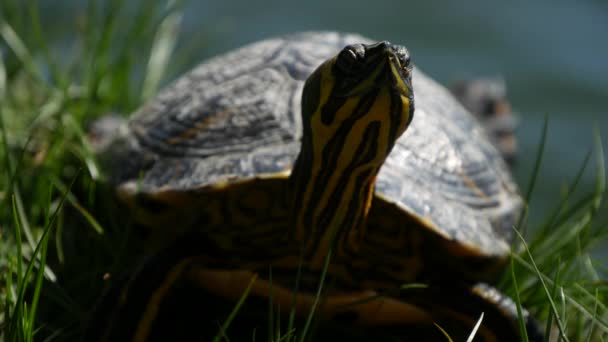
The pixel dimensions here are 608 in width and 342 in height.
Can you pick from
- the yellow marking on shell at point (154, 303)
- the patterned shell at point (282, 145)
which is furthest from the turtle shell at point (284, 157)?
the yellow marking on shell at point (154, 303)

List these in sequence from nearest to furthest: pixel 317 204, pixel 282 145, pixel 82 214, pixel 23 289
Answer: pixel 23 289 → pixel 317 204 → pixel 282 145 → pixel 82 214

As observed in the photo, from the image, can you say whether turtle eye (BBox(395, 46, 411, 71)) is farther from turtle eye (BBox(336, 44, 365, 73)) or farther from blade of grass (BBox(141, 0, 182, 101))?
blade of grass (BBox(141, 0, 182, 101))

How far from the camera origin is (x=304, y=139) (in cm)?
134

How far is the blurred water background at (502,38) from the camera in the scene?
448 centimetres

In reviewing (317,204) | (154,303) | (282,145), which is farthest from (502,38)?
(154,303)

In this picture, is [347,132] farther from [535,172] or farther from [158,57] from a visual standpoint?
[158,57]

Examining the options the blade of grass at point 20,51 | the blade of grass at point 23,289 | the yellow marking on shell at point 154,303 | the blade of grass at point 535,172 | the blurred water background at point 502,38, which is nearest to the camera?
the blade of grass at point 23,289

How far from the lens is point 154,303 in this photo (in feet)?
4.68

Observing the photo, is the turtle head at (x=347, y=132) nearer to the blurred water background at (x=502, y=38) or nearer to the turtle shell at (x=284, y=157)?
the turtle shell at (x=284, y=157)

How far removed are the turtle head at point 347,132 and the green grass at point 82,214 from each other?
0.87 feet

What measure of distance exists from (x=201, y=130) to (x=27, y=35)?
126cm

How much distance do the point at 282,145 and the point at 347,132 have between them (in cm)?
27

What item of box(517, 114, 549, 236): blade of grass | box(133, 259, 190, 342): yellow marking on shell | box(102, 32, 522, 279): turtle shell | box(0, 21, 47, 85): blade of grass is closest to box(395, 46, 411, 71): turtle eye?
box(102, 32, 522, 279): turtle shell

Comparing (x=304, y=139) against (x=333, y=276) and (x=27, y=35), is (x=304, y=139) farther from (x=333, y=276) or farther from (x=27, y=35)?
(x=27, y=35)
